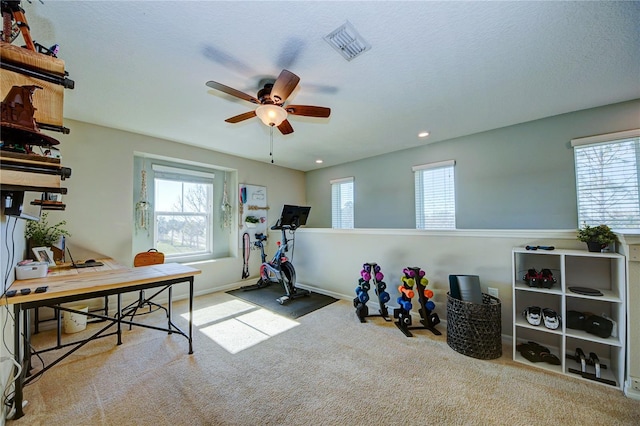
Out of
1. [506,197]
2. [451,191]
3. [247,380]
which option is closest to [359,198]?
[451,191]

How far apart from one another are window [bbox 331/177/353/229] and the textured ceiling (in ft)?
7.50

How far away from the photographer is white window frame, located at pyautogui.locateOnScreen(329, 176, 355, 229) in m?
5.32

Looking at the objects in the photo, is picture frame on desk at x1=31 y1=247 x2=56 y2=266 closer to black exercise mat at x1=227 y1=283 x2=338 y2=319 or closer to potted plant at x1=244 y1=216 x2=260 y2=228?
black exercise mat at x1=227 y1=283 x2=338 y2=319

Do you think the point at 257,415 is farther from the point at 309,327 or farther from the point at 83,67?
the point at 83,67

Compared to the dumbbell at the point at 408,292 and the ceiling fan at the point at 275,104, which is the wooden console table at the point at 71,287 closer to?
the ceiling fan at the point at 275,104

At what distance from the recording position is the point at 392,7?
4.91 ft

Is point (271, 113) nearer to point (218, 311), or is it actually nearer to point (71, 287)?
point (71, 287)

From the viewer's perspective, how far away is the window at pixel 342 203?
17.6 feet

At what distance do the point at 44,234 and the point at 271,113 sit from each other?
2.97 metres

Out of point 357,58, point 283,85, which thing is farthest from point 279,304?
point 357,58

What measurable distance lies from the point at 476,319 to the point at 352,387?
4.51ft

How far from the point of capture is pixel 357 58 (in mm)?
1941

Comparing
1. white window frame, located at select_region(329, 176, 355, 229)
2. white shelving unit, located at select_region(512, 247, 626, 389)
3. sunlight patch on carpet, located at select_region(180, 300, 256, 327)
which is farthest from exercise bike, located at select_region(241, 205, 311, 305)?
white shelving unit, located at select_region(512, 247, 626, 389)

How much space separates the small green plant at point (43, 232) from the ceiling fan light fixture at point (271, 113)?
9.34 feet
